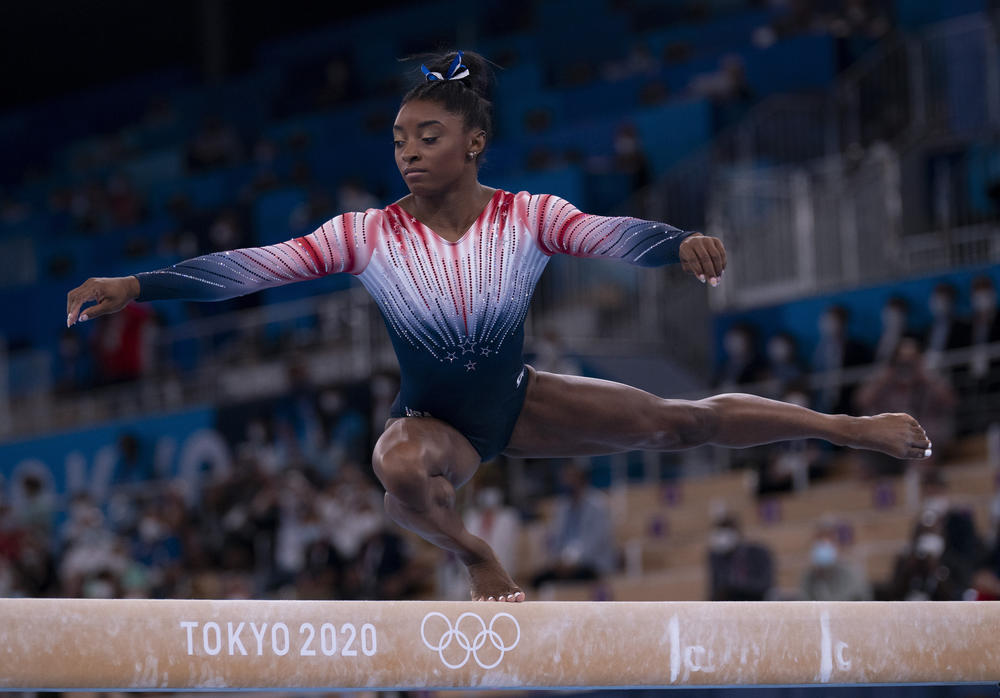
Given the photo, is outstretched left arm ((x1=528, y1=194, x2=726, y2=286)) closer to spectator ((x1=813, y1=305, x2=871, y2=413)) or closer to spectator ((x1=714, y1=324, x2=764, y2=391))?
spectator ((x1=813, y1=305, x2=871, y2=413))

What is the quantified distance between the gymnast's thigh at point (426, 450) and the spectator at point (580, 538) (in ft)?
21.1

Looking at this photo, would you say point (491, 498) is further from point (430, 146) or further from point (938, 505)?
point (430, 146)

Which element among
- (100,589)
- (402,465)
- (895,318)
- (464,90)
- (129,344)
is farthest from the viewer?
(129,344)

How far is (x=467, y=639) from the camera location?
4.12m

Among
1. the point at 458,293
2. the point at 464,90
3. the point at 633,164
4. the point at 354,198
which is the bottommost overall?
the point at 458,293

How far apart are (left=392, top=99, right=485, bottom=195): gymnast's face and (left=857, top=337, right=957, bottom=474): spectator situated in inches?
242

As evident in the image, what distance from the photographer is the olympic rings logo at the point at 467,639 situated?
4.11m

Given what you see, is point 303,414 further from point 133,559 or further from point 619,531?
point 619,531

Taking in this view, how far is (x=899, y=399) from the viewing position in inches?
396

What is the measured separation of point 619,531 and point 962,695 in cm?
414

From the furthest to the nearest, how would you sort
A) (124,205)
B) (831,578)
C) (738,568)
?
(124,205), (738,568), (831,578)

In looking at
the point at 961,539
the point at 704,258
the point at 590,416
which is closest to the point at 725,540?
the point at 961,539

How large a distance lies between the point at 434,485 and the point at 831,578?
5.63m

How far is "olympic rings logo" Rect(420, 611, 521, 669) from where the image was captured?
4.11 m
